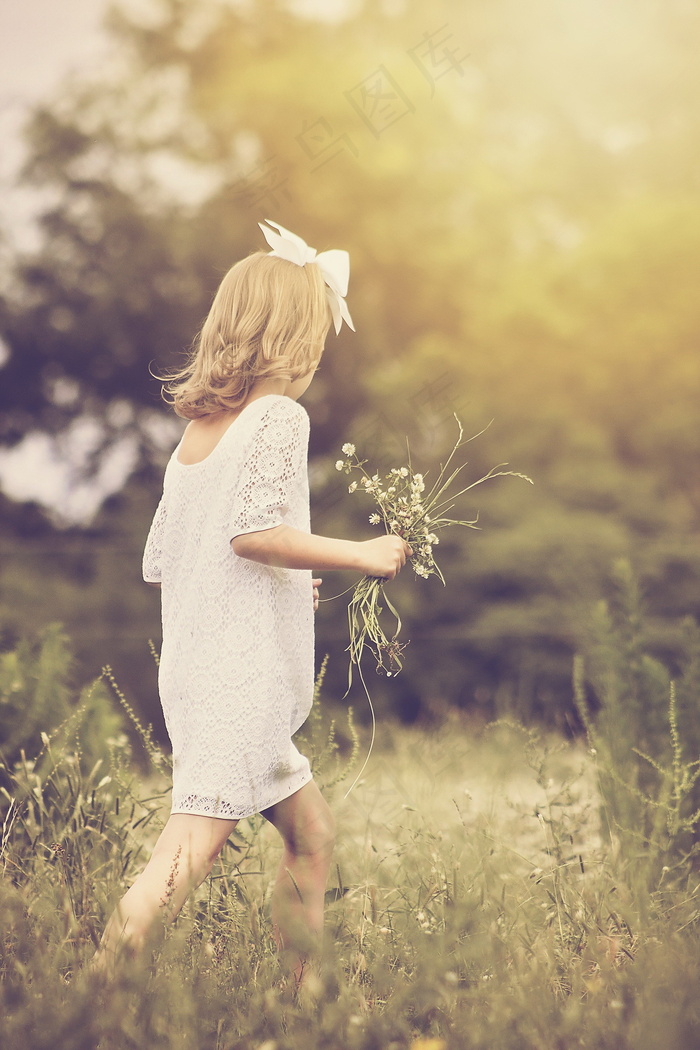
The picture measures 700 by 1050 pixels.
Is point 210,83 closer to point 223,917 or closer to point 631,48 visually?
point 631,48

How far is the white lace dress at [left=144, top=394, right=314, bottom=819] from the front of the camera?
2045 millimetres

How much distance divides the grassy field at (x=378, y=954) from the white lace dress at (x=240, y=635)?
0.29 meters

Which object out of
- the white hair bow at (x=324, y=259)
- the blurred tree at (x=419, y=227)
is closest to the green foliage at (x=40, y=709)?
the white hair bow at (x=324, y=259)

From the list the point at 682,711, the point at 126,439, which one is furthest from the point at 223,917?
the point at 126,439

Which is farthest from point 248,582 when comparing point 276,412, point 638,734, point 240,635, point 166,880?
point 638,734

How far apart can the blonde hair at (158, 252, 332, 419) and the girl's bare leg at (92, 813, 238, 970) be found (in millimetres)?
881

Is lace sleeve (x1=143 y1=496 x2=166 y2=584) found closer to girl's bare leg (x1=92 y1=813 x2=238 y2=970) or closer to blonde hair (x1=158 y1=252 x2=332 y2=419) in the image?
blonde hair (x1=158 y1=252 x2=332 y2=419)

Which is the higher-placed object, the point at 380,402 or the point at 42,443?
the point at 42,443

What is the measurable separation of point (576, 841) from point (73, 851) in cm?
138

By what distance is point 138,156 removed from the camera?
33.6ft

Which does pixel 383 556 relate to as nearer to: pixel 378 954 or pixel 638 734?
pixel 378 954

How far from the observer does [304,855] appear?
7.10 ft

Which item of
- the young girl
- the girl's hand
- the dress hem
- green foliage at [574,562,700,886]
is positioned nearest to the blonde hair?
the young girl

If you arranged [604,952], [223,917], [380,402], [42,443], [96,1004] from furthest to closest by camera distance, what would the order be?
[42,443] → [380,402] → [223,917] → [604,952] → [96,1004]
